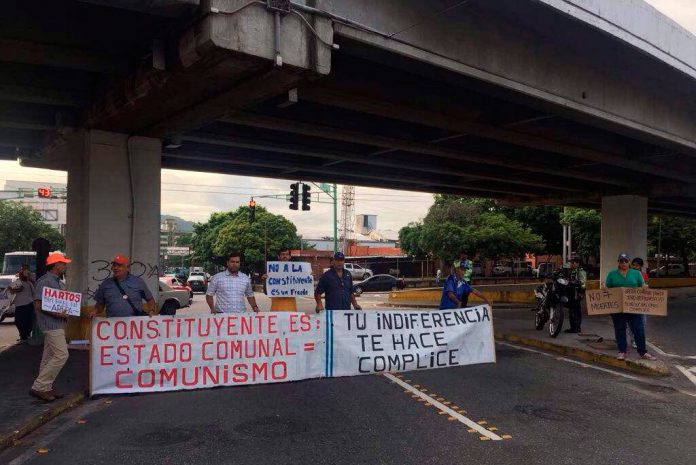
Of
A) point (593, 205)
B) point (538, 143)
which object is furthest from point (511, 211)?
point (538, 143)

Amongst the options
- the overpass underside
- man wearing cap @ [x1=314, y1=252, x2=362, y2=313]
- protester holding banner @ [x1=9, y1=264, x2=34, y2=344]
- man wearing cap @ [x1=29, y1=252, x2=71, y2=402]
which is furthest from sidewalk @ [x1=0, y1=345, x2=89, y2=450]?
the overpass underside

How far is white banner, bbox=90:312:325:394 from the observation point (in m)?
7.25

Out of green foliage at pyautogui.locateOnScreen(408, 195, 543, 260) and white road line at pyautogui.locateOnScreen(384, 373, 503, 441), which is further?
green foliage at pyautogui.locateOnScreen(408, 195, 543, 260)

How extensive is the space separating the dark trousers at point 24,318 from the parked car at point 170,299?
648 cm

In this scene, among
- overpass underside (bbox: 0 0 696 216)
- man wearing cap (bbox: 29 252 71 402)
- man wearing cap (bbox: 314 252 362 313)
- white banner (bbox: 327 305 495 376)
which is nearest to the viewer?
man wearing cap (bbox: 29 252 71 402)

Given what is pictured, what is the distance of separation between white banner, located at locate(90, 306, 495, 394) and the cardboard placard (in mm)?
3047

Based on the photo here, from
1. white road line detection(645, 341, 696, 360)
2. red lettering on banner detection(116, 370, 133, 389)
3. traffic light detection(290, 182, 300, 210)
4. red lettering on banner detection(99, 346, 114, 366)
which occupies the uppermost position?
traffic light detection(290, 182, 300, 210)

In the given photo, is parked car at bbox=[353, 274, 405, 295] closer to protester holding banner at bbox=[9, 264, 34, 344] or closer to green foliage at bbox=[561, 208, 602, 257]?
green foliage at bbox=[561, 208, 602, 257]

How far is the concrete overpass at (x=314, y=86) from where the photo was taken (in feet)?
27.0

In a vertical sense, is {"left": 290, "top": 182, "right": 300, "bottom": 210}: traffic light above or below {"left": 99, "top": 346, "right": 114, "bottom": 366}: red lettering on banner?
above

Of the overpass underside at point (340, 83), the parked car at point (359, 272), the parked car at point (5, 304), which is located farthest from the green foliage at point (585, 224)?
the parked car at point (5, 304)

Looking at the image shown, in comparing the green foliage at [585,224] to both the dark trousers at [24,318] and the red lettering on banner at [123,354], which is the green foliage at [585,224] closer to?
the dark trousers at [24,318]

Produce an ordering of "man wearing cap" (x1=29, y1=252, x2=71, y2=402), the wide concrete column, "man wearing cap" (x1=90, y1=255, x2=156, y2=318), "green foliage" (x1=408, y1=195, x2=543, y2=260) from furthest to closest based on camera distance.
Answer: "green foliage" (x1=408, y1=195, x2=543, y2=260)
the wide concrete column
"man wearing cap" (x1=90, y1=255, x2=156, y2=318)
"man wearing cap" (x1=29, y1=252, x2=71, y2=402)

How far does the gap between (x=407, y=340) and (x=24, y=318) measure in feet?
28.1
